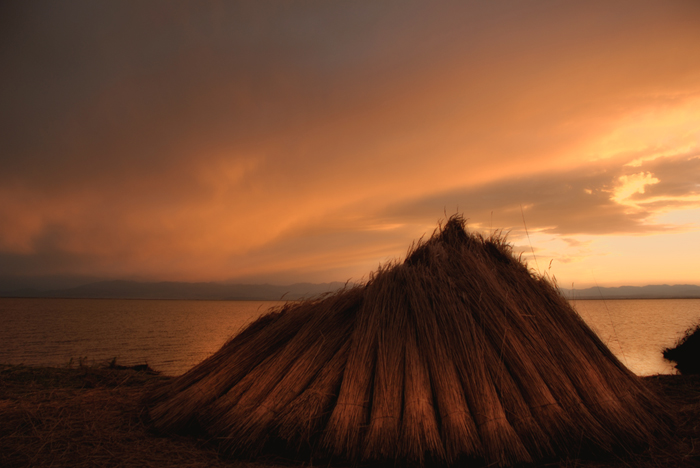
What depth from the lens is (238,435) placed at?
334 centimetres

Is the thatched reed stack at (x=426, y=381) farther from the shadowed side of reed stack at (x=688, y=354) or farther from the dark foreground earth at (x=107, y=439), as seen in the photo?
the shadowed side of reed stack at (x=688, y=354)

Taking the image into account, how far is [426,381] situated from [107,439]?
9.89ft

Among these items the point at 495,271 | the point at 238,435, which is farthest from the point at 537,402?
the point at 238,435

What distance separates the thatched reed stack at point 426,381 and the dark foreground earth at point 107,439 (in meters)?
0.15

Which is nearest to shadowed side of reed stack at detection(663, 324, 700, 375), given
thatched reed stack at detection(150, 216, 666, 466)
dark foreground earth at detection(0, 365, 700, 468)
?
dark foreground earth at detection(0, 365, 700, 468)

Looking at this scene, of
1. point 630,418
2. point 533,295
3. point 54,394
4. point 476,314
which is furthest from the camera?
point 54,394

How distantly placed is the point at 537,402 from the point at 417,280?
156 centimetres

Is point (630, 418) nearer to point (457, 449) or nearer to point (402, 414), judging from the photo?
point (457, 449)

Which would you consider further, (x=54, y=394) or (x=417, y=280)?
(x=54, y=394)

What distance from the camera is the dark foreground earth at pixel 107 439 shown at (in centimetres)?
312

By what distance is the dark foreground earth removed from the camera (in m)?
3.12

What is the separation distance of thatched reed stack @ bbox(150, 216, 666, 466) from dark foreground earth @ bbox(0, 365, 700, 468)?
0.15 metres

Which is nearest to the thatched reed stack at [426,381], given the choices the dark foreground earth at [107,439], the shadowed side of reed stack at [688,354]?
the dark foreground earth at [107,439]

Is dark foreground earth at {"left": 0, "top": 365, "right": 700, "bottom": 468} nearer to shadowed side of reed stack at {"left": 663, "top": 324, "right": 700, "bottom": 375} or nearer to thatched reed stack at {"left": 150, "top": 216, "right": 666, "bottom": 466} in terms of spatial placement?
thatched reed stack at {"left": 150, "top": 216, "right": 666, "bottom": 466}
